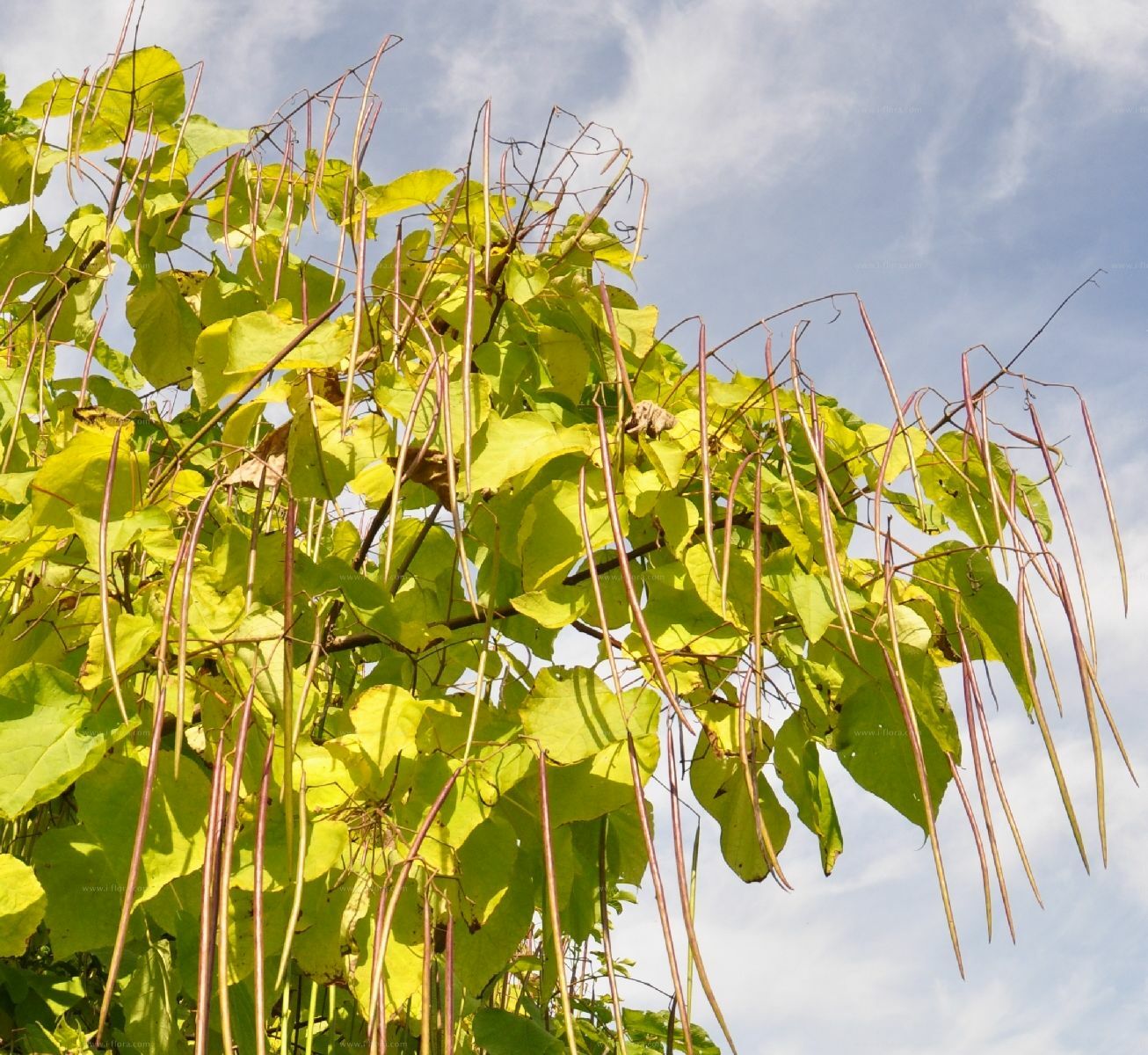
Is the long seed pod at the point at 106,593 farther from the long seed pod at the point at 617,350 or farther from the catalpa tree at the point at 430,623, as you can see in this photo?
the long seed pod at the point at 617,350

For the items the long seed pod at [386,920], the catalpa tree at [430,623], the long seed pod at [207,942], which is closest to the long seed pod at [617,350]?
the catalpa tree at [430,623]

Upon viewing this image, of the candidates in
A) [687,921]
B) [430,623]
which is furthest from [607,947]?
[430,623]

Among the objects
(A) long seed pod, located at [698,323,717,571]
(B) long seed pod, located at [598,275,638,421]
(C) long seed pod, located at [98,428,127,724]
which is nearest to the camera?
(C) long seed pod, located at [98,428,127,724]

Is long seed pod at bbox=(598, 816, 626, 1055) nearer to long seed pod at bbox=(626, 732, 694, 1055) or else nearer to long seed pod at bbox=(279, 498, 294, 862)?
long seed pod at bbox=(626, 732, 694, 1055)

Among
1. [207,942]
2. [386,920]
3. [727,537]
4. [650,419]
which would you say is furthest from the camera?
[650,419]

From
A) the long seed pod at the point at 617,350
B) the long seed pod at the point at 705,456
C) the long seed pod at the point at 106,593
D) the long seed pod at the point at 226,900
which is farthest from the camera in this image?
the long seed pod at the point at 617,350

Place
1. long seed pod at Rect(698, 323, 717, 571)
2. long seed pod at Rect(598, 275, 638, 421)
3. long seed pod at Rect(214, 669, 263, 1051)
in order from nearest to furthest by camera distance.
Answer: long seed pod at Rect(214, 669, 263, 1051)
long seed pod at Rect(698, 323, 717, 571)
long seed pod at Rect(598, 275, 638, 421)

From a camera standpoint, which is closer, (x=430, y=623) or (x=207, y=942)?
(x=207, y=942)

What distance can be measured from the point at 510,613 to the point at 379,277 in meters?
0.36

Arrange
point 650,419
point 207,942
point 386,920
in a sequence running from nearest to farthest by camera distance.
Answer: point 207,942, point 386,920, point 650,419

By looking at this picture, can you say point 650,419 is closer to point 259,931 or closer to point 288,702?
point 288,702

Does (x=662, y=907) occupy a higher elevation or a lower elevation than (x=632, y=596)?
lower

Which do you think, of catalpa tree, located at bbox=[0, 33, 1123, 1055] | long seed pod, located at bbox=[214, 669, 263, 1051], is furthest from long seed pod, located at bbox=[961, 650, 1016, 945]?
long seed pod, located at bbox=[214, 669, 263, 1051]

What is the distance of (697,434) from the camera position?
1065 millimetres
